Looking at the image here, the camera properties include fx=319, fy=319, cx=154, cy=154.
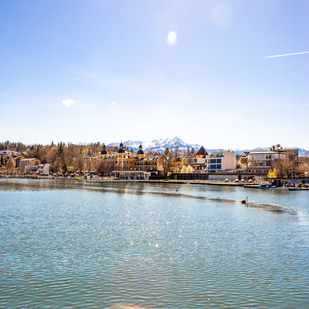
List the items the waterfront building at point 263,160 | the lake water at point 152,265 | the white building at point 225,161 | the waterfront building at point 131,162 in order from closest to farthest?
the lake water at point 152,265
the waterfront building at point 263,160
the white building at point 225,161
the waterfront building at point 131,162

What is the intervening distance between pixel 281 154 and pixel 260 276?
404 ft

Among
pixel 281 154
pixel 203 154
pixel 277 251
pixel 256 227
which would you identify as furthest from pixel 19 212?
pixel 203 154

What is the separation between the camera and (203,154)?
180 metres

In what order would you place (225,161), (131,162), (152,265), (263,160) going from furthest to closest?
(131,162)
(225,161)
(263,160)
(152,265)

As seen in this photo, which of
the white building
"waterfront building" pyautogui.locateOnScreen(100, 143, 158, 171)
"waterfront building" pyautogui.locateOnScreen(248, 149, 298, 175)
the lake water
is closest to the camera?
the lake water

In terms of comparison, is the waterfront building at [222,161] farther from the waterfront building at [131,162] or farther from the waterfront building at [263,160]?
the waterfront building at [131,162]

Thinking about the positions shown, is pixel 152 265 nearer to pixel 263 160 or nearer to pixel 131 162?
pixel 263 160

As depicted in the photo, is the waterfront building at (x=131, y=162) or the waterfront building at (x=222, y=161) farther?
the waterfront building at (x=131, y=162)

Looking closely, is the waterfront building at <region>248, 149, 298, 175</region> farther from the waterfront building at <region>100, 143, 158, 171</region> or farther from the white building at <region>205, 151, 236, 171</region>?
the waterfront building at <region>100, 143, 158, 171</region>

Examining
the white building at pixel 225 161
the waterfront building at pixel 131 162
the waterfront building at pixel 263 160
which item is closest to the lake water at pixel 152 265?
the waterfront building at pixel 263 160

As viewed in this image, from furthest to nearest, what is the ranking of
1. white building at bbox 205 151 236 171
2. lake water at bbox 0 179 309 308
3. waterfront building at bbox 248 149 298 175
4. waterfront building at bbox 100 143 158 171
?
waterfront building at bbox 100 143 158 171 → white building at bbox 205 151 236 171 → waterfront building at bbox 248 149 298 175 → lake water at bbox 0 179 309 308

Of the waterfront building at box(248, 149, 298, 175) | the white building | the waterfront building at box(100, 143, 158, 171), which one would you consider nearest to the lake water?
the waterfront building at box(248, 149, 298, 175)

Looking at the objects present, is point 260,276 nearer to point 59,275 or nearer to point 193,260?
point 193,260

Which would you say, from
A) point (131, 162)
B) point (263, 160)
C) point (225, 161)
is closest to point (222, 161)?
point (225, 161)
